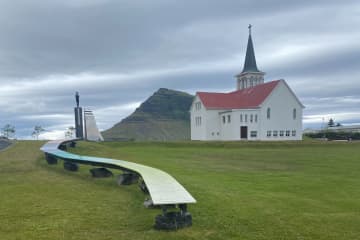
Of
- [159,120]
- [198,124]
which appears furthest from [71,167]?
[159,120]

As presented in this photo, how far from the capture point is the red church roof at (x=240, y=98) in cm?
4253

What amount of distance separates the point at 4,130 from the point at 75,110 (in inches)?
946

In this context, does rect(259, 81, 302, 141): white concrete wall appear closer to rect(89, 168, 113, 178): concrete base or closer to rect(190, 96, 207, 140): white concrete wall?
rect(190, 96, 207, 140): white concrete wall

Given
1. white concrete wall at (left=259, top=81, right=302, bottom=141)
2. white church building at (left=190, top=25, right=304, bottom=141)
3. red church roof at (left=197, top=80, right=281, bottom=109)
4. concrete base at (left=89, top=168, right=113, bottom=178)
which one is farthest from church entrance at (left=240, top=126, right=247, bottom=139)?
concrete base at (left=89, top=168, right=113, bottom=178)

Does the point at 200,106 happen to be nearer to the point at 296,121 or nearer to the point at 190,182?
the point at 296,121

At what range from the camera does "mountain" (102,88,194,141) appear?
118m

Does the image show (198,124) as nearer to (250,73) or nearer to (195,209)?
(250,73)

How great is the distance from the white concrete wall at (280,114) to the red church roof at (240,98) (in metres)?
0.97

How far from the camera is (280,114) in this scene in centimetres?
4253

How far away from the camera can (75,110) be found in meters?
28.4

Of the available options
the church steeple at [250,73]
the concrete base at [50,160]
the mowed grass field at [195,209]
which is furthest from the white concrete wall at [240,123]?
the concrete base at [50,160]

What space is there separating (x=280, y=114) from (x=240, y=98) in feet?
21.8

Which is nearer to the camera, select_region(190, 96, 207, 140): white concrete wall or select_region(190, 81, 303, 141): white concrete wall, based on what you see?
select_region(190, 81, 303, 141): white concrete wall

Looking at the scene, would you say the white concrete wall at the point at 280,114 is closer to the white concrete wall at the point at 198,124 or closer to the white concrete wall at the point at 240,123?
the white concrete wall at the point at 240,123
